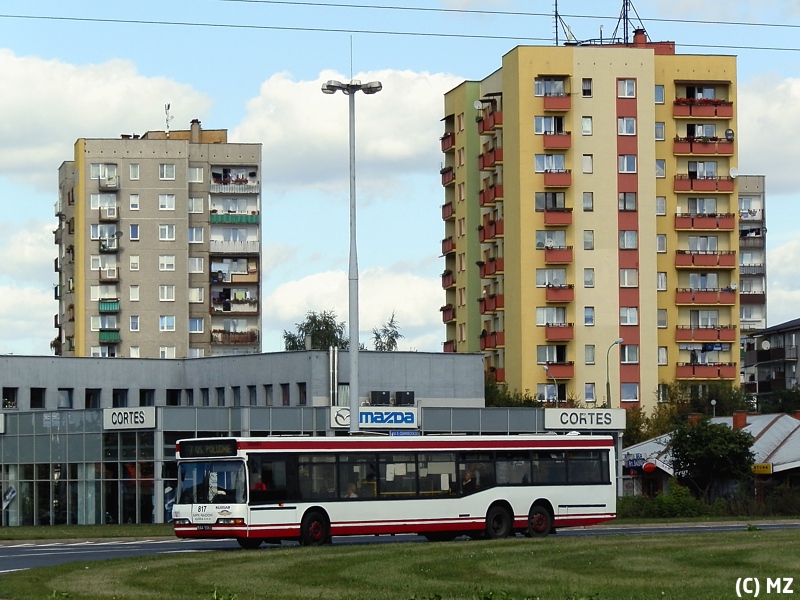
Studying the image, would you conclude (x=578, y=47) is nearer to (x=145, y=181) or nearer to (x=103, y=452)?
(x=145, y=181)

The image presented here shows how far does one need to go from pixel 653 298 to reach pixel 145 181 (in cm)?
4091

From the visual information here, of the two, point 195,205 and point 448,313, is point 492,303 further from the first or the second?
point 195,205

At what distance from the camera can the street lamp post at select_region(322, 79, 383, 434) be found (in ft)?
144

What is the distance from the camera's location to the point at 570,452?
134 feet

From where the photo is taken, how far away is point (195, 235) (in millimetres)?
125375

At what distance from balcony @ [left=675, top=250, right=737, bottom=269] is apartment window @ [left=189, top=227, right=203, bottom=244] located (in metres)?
37.4

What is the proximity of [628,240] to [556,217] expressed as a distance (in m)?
5.39

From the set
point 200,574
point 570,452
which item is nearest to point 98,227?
point 570,452

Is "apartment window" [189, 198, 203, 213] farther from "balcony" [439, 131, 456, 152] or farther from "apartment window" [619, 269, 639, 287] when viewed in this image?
"apartment window" [619, 269, 639, 287]

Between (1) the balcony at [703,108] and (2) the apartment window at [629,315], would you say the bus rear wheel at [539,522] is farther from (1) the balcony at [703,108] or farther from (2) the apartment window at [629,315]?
(1) the balcony at [703,108]

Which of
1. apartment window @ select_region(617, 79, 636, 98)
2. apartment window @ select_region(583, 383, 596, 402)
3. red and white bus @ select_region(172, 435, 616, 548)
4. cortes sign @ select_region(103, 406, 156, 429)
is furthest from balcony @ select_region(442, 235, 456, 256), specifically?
red and white bus @ select_region(172, 435, 616, 548)

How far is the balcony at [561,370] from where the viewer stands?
349ft

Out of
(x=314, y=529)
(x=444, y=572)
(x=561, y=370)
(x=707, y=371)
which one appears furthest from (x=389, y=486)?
(x=707, y=371)

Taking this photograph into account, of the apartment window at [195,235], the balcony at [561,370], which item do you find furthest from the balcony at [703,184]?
the apartment window at [195,235]
